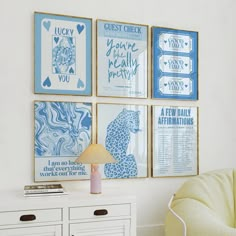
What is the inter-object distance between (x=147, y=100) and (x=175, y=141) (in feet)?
1.45

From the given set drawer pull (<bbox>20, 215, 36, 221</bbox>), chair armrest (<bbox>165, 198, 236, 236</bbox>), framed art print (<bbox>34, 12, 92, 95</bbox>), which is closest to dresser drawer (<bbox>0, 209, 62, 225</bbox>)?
drawer pull (<bbox>20, 215, 36, 221</bbox>)

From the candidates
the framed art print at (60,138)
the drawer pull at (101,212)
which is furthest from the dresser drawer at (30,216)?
the framed art print at (60,138)

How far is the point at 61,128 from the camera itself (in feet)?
9.29

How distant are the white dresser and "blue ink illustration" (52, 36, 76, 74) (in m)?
0.96

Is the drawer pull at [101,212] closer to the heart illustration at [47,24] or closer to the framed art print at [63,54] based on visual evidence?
the framed art print at [63,54]

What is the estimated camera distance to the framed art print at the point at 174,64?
3131 millimetres

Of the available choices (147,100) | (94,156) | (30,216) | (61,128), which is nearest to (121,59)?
(147,100)

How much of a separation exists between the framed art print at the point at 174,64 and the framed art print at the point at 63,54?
23.7 inches

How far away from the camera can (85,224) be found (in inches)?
96.0

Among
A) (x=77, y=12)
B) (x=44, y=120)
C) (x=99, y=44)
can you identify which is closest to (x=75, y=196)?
(x=44, y=120)

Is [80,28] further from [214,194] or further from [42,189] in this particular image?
[214,194]

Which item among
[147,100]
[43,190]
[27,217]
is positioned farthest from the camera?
[147,100]

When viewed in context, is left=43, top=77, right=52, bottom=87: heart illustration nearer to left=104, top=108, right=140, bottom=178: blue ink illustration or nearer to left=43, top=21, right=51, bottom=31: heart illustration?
left=43, top=21, right=51, bottom=31: heart illustration

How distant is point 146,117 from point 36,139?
941mm
